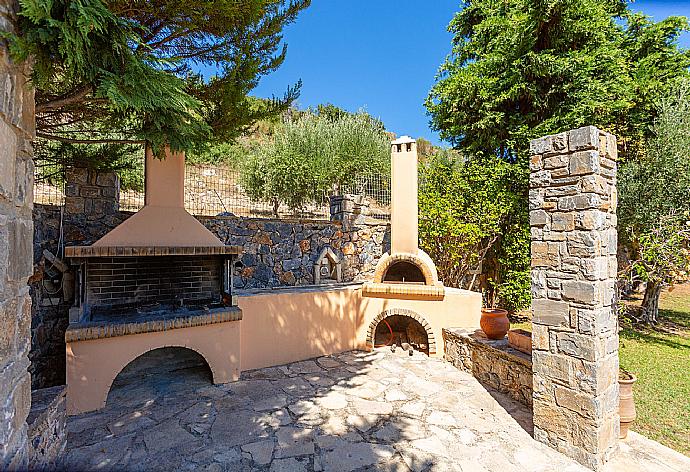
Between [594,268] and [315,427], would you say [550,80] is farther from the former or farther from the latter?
[315,427]

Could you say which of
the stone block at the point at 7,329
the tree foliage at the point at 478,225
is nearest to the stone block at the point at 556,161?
the stone block at the point at 7,329

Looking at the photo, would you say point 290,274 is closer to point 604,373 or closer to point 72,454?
point 72,454

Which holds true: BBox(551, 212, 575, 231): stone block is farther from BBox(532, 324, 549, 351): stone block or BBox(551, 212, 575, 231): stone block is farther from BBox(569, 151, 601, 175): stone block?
BBox(532, 324, 549, 351): stone block

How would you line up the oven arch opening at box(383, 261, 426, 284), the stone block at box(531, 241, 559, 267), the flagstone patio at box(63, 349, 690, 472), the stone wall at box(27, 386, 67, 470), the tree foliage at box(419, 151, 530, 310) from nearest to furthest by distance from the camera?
the stone wall at box(27, 386, 67, 470) < the flagstone patio at box(63, 349, 690, 472) < the stone block at box(531, 241, 559, 267) < the oven arch opening at box(383, 261, 426, 284) < the tree foliage at box(419, 151, 530, 310)

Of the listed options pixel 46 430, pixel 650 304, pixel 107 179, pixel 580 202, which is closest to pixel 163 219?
pixel 107 179

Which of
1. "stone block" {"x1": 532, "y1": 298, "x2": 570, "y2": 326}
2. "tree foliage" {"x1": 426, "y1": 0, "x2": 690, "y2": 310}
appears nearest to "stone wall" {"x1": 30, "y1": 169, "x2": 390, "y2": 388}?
"tree foliage" {"x1": 426, "y1": 0, "x2": 690, "y2": 310}

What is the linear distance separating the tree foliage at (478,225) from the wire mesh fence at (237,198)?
1.82 meters

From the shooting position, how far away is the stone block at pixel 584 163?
10.6ft

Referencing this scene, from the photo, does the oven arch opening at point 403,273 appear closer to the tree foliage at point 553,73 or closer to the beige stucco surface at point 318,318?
the beige stucco surface at point 318,318

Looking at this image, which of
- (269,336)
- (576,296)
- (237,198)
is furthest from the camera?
(237,198)

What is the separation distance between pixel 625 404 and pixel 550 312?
1313 millimetres

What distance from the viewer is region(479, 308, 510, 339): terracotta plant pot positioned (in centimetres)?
525

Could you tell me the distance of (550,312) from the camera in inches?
139

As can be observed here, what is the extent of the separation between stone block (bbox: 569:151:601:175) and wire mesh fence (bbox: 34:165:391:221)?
6.94m
